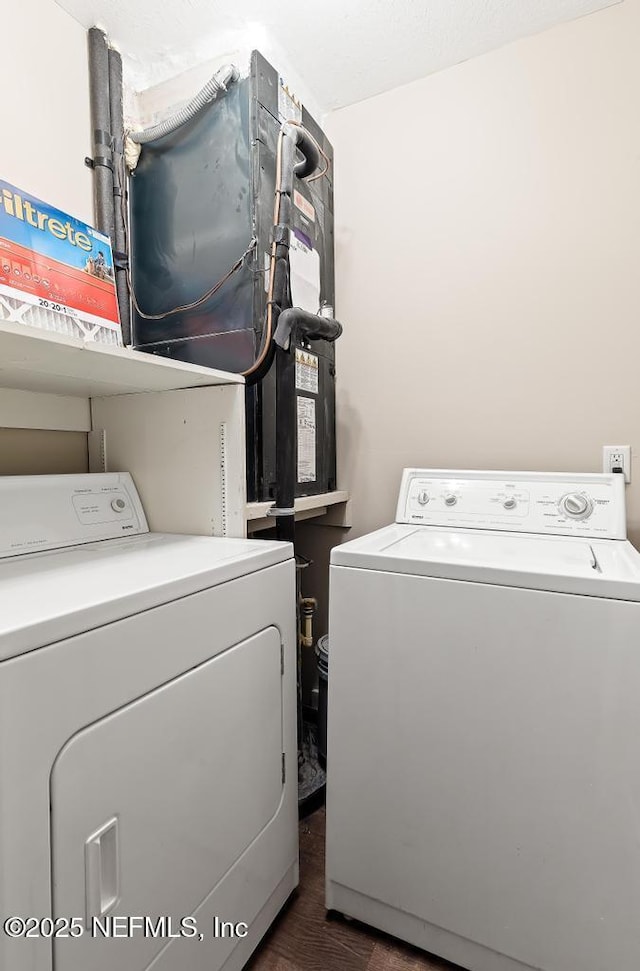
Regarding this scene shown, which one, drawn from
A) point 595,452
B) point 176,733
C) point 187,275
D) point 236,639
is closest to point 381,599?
point 236,639

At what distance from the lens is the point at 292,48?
5.50 feet

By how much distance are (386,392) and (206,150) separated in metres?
1.02

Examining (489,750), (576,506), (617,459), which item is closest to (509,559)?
(489,750)

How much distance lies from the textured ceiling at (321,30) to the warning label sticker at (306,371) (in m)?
0.98

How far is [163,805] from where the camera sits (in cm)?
81

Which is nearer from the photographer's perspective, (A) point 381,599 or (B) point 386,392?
(A) point 381,599

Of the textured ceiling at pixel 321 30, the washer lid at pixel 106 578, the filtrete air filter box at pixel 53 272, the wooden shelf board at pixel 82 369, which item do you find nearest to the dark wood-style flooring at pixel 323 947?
the washer lid at pixel 106 578

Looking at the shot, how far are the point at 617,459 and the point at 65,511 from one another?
165 cm

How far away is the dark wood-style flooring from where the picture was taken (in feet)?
3.55

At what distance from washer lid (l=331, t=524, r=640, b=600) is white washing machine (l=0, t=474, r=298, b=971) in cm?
24

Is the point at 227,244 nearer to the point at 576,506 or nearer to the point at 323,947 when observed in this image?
the point at 576,506

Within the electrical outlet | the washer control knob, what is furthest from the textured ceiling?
the washer control knob

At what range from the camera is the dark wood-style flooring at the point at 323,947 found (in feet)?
3.55

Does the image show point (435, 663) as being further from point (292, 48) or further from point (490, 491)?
point (292, 48)
